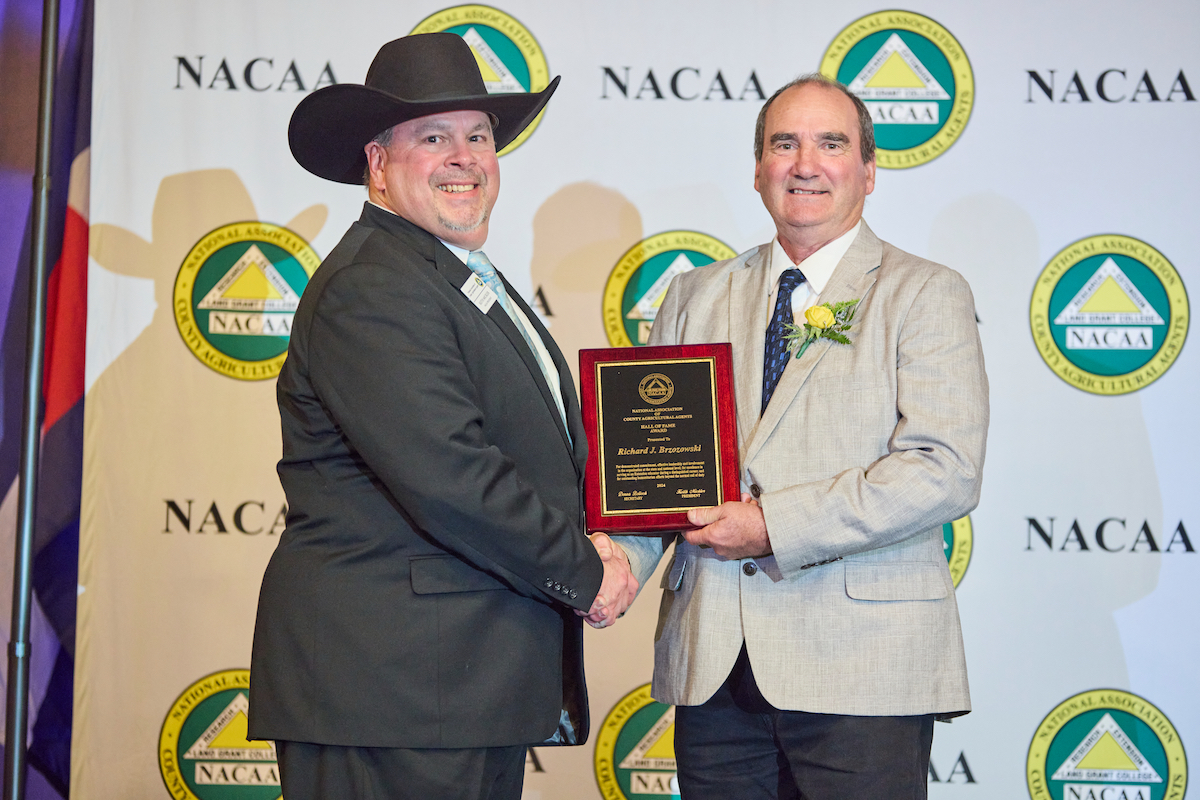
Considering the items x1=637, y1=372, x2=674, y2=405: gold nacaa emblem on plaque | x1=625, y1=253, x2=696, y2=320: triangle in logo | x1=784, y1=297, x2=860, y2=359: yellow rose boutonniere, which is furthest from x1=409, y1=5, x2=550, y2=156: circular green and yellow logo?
x1=784, y1=297, x2=860, y2=359: yellow rose boutonniere

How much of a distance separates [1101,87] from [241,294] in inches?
120

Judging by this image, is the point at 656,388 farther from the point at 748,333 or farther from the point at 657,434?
the point at 748,333

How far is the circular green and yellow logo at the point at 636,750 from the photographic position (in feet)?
11.8

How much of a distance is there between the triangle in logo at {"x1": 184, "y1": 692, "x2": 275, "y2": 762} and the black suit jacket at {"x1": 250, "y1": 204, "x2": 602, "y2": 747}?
1.75m

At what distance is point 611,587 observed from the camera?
2.20 meters

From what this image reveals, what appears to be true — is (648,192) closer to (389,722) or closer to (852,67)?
(852,67)

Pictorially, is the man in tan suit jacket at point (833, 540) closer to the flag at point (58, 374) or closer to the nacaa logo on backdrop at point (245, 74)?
the nacaa logo on backdrop at point (245, 74)

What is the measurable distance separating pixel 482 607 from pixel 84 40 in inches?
110

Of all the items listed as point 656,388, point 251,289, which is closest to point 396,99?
point 656,388

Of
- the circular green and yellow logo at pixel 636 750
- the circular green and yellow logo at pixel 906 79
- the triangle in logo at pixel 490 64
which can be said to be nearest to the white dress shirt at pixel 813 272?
the circular green and yellow logo at pixel 906 79

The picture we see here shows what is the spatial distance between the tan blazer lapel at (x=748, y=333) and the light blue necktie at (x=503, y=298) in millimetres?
425

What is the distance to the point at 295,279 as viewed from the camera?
3.62m

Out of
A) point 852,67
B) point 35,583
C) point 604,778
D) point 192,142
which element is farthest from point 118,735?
point 852,67

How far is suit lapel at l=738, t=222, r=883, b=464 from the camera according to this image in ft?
7.61
